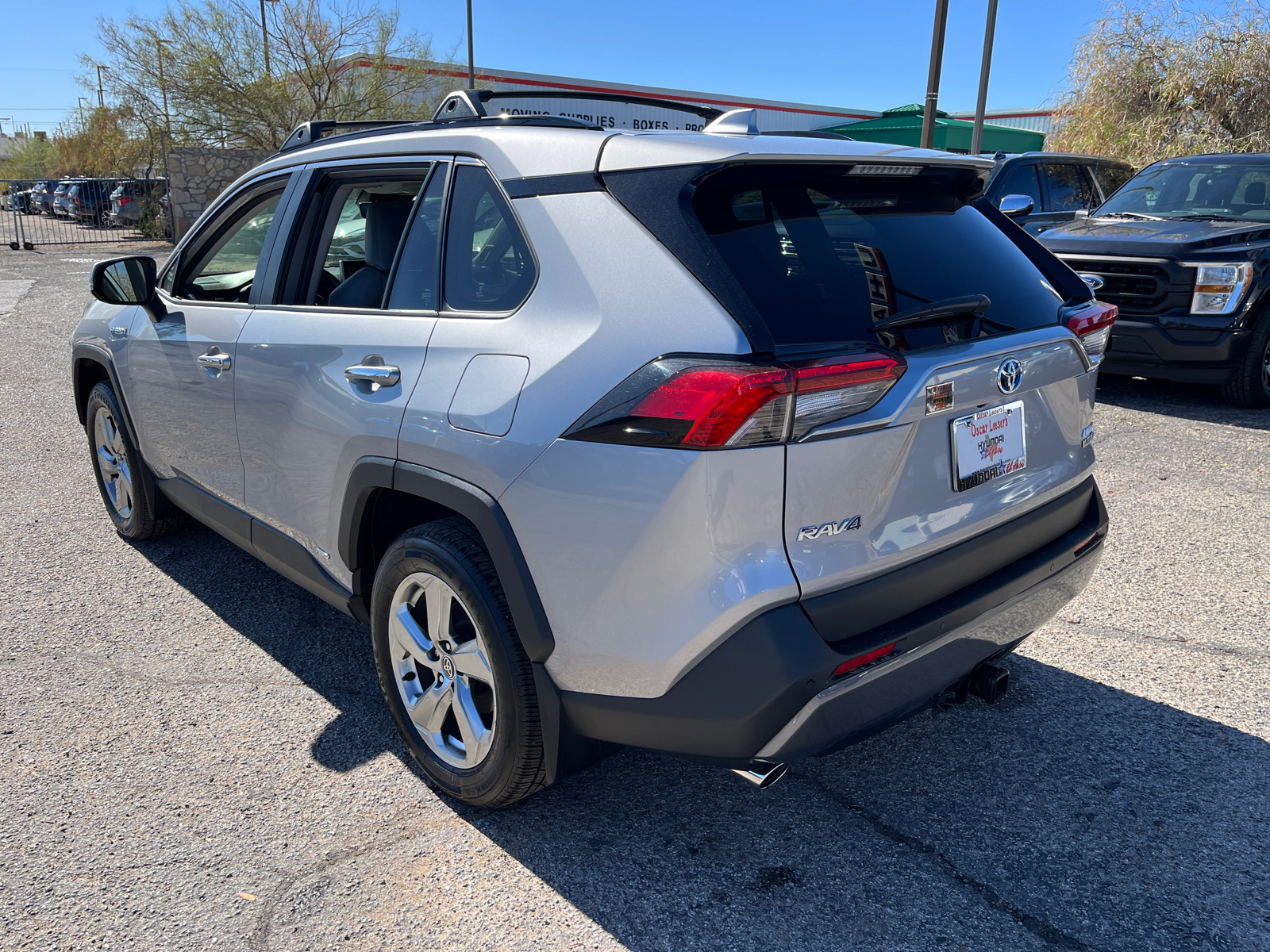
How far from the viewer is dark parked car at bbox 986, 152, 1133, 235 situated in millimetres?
9578

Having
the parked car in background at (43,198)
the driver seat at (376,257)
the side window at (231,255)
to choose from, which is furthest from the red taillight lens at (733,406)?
the parked car in background at (43,198)

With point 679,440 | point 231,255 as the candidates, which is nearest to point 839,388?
point 679,440

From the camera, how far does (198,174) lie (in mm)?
23719

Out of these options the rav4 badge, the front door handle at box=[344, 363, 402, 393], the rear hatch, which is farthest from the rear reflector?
the front door handle at box=[344, 363, 402, 393]

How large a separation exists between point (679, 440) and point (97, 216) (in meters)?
32.7

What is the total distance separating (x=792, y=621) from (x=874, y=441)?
43 cm

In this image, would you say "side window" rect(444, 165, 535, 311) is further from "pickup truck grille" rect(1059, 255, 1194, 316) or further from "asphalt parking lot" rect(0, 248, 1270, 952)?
"pickup truck grille" rect(1059, 255, 1194, 316)

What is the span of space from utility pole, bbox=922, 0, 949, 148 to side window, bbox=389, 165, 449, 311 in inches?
477

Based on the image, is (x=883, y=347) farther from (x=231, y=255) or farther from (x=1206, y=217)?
(x=1206, y=217)

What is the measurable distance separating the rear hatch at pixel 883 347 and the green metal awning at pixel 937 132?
1896cm

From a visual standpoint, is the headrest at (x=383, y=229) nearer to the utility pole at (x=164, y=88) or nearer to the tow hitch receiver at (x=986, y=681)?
the tow hitch receiver at (x=986, y=681)

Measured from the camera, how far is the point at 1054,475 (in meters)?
2.66

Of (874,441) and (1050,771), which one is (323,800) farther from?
(1050,771)

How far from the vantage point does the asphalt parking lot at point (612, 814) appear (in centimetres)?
229
